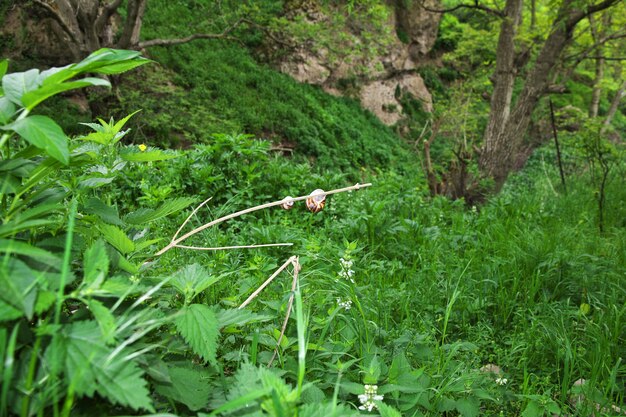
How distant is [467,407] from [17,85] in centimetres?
164

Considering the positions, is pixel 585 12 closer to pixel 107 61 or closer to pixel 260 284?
pixel 260 284

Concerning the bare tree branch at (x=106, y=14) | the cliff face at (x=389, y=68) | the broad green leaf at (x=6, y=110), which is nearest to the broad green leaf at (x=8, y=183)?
the broad green leaf at (x=6, y=110)

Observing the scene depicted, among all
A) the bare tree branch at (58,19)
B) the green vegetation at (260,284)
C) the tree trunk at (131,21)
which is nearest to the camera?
the green vegetation at (260,284)

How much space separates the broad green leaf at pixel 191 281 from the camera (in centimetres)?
108

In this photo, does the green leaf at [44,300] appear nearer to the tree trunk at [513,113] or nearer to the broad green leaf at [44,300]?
the broad green leaf at [44,300]

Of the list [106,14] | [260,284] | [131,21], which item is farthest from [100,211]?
[106,14]

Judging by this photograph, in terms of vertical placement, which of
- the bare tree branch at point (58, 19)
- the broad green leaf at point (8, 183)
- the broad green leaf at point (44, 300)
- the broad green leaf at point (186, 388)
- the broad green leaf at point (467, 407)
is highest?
the bare tree branch at point (58, 19)

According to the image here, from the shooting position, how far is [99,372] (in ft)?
2.29

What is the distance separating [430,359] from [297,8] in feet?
37.6

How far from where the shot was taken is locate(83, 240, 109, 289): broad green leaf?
0.78 meters

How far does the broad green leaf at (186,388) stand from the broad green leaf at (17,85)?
61 centimetres

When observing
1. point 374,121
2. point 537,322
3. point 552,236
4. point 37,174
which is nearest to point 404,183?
point 552,236

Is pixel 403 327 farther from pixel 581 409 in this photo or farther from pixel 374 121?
pixel 374 121

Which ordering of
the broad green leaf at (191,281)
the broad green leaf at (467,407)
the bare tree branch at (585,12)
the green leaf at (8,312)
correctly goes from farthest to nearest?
1. the bare tree branch at (585,12)
2. the broad green leaf at (467,407)
3. the broad green leaf at (191,281)
4. the green leaf at (8,312)
